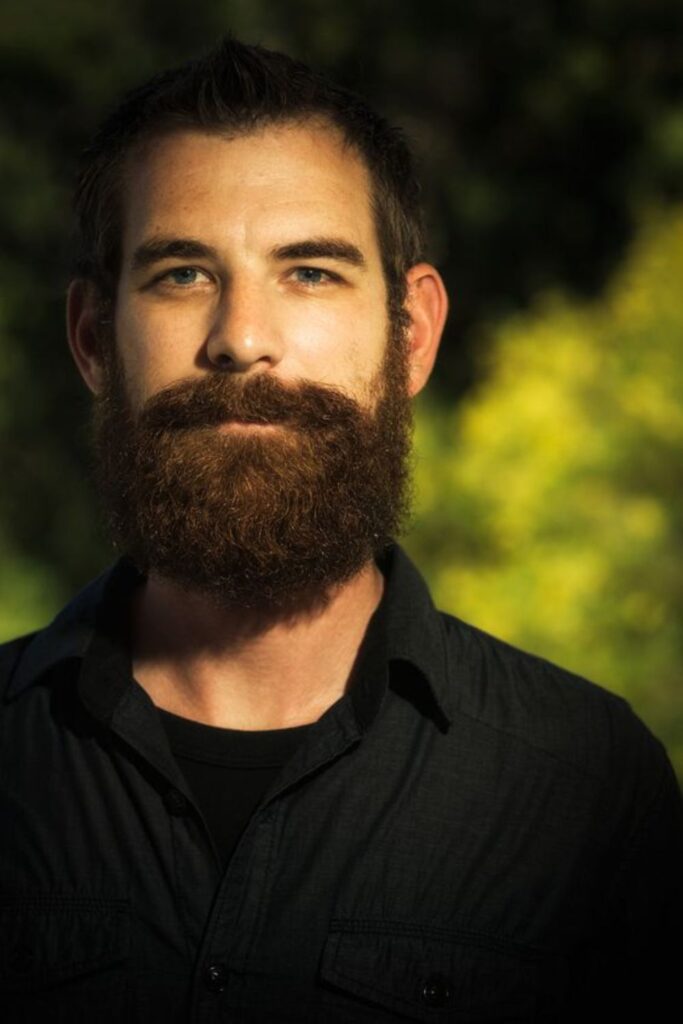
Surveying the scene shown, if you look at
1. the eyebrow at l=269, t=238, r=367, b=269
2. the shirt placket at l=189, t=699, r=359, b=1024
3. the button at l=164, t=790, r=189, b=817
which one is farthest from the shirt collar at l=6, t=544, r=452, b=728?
the eyebrow at l=269, t=238, r=367, b=269

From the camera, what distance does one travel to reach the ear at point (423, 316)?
2.69m

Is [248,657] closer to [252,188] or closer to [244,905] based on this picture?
[244,905]

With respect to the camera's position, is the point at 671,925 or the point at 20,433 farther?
the point at 20,433

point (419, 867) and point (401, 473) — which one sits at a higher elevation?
point (401, 473)

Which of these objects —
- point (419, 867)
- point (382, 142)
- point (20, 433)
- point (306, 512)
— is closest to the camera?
point (419, 867)

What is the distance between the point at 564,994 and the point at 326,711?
577mm

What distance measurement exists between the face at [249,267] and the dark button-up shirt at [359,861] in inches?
18.4

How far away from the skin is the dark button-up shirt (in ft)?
0.29

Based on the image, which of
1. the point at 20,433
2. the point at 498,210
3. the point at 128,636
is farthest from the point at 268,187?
the point at 20,433

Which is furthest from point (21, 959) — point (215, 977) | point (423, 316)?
point (423, 316)

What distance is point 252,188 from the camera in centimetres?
233

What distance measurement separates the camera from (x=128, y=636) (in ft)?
8.30

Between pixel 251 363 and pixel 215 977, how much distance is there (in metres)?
0.91

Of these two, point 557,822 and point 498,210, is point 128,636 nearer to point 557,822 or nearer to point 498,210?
point 557,822
